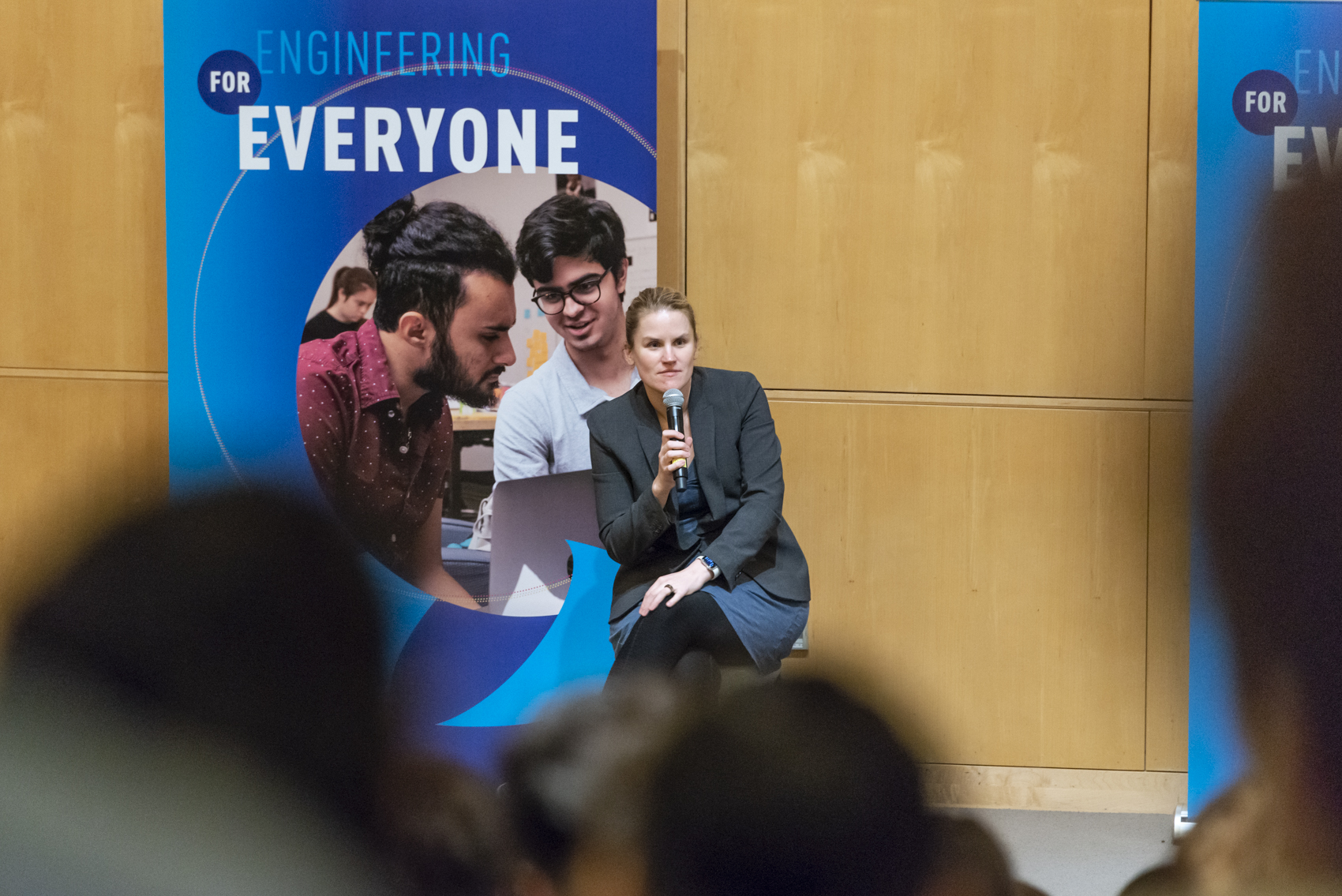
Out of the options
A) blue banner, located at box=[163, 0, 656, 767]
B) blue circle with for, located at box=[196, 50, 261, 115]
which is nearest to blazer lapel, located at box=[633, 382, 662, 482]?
blue banner, located at box=[163, 0, 656, 767]

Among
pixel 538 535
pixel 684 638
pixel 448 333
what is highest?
pixel 448 333

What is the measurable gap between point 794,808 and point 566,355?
277cm

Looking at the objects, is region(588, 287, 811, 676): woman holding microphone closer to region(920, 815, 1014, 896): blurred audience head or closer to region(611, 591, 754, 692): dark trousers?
region(611, 591, 754, 692): dark trousers

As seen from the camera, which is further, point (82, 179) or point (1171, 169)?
point (82, 179)

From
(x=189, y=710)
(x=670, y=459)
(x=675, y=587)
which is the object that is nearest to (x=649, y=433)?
(x=670, y=459)

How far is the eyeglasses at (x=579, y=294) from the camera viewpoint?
311 cm

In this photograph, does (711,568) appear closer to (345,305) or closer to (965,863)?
(345,305)

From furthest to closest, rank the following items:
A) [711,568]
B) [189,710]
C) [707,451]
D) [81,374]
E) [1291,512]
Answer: [81,374]
[707,451]
[711,568]
[1291,512]
[189,710]

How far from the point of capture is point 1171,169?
3.17 meters

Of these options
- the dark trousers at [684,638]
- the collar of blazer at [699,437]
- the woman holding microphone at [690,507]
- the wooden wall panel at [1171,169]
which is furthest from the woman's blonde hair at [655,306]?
the wooden wall panel at [1171,169]

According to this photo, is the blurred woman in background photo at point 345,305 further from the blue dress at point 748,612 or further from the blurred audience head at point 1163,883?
the blurred audience head at point 1163,883

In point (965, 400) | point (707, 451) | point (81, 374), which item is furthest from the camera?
point (81, 374)

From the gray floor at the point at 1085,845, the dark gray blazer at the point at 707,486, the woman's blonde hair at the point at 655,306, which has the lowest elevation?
the gray floor at the point at 1085,845

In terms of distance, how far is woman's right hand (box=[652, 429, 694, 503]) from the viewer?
7.82ft
